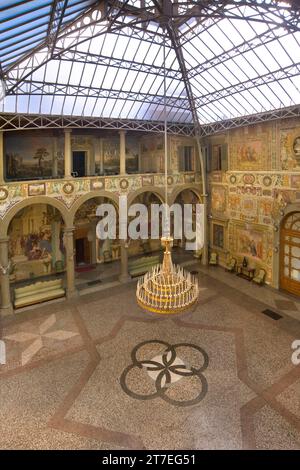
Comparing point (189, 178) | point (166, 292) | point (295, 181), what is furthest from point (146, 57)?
point (166, 292)

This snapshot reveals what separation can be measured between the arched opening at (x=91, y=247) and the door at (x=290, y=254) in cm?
1221

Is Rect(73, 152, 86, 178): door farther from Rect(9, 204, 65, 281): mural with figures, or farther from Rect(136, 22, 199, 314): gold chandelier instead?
Rect(136, 22, 199, 314): gold chandelier

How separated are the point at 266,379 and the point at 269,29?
14.5 m

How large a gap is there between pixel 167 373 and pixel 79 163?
17312mm

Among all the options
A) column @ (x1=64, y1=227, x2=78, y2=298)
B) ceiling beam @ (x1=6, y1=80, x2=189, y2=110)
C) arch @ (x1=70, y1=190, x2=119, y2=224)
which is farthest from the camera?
arch @ (x1=70, y1=190, x2=119, y2=224)

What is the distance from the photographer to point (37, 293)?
19.4 m

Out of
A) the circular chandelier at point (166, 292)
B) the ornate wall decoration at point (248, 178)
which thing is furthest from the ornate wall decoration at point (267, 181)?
the circular chandelier at point (166, 292)

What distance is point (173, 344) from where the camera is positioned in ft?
47.3

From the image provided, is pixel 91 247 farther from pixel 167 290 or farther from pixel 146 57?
pixel 167 290

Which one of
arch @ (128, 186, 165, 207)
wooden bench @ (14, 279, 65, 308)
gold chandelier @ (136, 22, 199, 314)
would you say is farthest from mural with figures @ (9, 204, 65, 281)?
gold chandelier @ (136, 22, 199, 314)

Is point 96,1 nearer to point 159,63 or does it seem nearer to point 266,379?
point 159,63

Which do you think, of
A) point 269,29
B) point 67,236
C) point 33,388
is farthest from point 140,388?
point 269,29

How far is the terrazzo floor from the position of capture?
950 centimetres

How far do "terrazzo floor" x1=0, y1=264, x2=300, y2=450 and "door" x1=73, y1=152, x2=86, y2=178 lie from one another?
10596 mm
